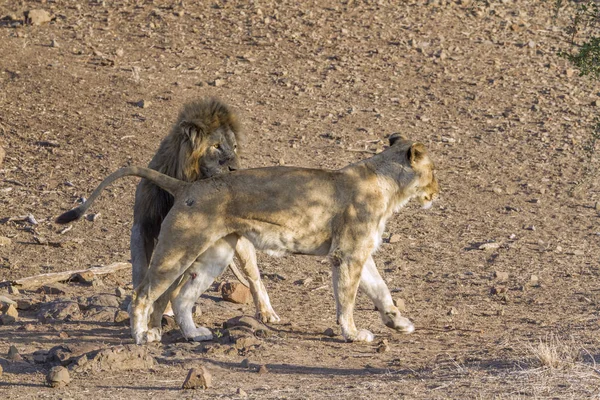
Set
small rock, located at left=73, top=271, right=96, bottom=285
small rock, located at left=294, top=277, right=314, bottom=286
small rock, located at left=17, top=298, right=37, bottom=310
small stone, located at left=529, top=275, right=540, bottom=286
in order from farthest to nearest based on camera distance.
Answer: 1. small rock, located at left=294, top=277, right=314, bottom=286
2. small stone, located at left=529, top=275, right=540, bottom=286
3. small rock, located at left=73, top=271, right=96, bottom=285
4. small rock, located at left=17, top=298, right=37, bottom=310

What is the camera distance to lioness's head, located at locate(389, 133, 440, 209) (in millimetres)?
8422

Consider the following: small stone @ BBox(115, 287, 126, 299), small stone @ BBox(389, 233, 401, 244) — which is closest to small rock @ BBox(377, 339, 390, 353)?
small stone @ BBox(115, 287, 126, 299)

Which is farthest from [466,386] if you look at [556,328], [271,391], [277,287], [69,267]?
[69,267]

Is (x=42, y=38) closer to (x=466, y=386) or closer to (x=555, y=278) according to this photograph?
(x=555, y=278)

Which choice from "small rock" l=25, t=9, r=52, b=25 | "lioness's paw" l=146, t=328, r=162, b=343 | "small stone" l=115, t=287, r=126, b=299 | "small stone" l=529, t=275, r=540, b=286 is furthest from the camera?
"small rock" l=25, t=9, r=52, b=25

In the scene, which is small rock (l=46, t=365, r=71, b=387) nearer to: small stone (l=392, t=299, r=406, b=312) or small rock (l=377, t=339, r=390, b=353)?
small rock (l=377, t=339, r=390, b=353)

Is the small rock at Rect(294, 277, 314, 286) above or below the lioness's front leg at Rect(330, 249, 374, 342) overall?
below

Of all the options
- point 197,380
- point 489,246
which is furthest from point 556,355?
point 489,246

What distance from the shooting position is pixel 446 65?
1586 cm

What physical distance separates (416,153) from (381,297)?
45.6 inches

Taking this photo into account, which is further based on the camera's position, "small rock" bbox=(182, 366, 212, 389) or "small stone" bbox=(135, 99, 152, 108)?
"small stone" bbox=(135, 99, 152, 108)

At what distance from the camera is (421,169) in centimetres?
849

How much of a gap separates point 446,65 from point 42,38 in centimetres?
598

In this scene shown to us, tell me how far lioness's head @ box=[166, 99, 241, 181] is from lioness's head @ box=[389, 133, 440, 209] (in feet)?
4.39
